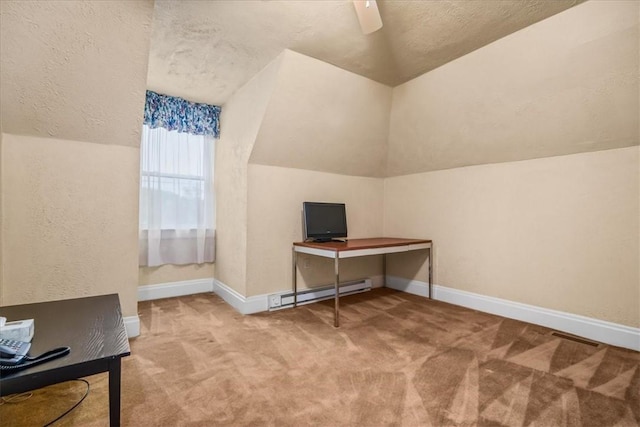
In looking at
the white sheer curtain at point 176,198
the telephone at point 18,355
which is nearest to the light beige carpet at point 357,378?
the telephone at point 18,355

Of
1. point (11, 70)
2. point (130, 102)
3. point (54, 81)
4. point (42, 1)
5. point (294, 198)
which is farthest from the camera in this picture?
point (294, 198)

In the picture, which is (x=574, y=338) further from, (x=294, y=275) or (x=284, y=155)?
(x=284, y=155)

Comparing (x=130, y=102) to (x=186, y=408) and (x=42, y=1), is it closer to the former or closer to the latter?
(x=42, y=1)

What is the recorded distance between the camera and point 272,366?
1897 mm

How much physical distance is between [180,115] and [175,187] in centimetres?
80

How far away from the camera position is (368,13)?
5.65 ft

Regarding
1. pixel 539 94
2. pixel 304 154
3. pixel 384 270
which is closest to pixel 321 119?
pixel 304 154

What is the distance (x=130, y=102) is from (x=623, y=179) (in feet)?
11.9

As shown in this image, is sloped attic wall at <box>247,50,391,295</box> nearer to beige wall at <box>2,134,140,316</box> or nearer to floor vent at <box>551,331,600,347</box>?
beige wall at <box>2,134,140,316</box>

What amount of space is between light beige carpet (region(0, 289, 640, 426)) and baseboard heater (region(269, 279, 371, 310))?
35cm

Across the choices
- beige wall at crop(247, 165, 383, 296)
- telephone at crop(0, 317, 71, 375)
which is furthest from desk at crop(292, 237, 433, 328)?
telephone at crop(0, 317, 71, 375)

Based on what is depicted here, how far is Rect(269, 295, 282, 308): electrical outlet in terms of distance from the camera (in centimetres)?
299

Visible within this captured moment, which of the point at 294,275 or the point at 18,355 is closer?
the point at 18,355

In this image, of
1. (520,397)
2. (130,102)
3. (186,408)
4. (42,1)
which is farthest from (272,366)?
(42,1)
